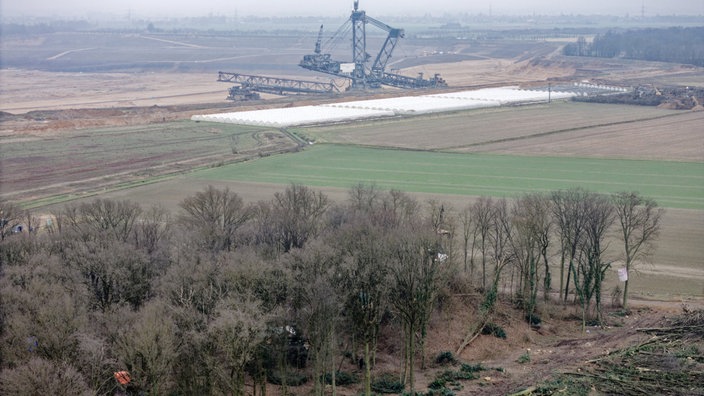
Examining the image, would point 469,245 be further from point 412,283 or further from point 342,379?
point 342,379

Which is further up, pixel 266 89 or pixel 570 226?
pixel 266 89

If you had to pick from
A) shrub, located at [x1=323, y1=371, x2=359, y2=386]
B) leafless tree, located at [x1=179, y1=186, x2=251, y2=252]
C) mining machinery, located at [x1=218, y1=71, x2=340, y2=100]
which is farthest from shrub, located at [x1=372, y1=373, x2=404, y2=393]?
mining machinery, located at [x1=218, y1=71, x2=340, y2=100]

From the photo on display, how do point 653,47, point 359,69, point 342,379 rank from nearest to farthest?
1. point 342,379
2. point 359,69
3. point 653,47

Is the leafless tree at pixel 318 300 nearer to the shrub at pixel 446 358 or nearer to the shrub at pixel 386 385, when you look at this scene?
the shrub at pixel 386 385

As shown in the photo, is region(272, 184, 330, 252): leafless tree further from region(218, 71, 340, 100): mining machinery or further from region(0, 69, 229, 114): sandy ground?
region(218, 71, 340, 100): mining machinery

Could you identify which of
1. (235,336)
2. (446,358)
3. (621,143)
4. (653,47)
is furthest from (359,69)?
(235,336)

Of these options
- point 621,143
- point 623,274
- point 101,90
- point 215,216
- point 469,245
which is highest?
point 101,90

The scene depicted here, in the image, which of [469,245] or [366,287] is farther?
[469,245]

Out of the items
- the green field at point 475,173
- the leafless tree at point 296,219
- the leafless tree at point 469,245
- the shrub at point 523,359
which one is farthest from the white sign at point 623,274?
Result: the green field at point 475,173
